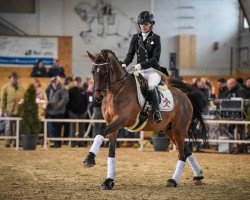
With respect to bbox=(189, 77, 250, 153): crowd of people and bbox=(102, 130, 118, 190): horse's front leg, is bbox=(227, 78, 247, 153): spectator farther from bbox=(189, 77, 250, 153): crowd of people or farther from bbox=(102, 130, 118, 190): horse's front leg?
bbox=(102, 130, 118, 190): horse's front leg

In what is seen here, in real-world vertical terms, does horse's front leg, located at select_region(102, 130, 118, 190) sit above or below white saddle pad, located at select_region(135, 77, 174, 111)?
below

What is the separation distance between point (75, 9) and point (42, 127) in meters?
10.2

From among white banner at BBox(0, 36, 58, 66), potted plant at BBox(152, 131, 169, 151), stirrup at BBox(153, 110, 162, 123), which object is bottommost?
potted plant at BBox(152, 131, 169, 151)

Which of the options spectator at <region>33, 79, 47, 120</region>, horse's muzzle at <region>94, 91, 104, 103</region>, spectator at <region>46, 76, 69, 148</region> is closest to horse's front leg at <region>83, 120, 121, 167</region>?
horse's muzzle at <region>94, 91, 104, 103</region>

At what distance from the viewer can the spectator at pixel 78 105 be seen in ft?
62.2

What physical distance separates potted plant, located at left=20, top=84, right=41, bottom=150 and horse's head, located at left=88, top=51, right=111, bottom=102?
794 centimetres

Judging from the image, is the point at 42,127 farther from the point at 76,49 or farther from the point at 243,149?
the point at 76,49

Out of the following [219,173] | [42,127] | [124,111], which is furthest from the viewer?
[42,127]

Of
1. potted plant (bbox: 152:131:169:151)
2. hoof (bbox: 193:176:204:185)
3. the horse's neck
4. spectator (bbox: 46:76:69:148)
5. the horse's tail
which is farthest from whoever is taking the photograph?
spectator (bbox: 46:76:69:148)

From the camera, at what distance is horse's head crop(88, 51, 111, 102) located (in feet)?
31.3

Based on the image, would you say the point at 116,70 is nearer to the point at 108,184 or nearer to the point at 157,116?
the point at 157,116

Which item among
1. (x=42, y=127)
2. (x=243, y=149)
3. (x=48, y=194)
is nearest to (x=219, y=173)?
(x=48, y=194)

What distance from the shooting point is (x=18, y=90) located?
1869cm

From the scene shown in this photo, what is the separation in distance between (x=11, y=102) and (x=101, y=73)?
9.45m
